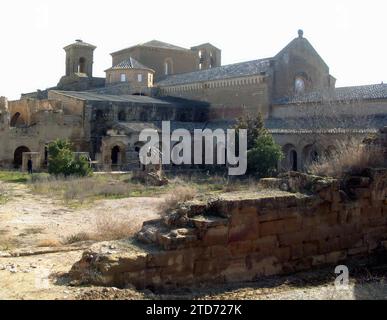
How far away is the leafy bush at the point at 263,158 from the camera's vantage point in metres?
22.5

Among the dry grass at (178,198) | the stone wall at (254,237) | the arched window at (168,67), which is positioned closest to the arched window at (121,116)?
the arched window at (168,67)

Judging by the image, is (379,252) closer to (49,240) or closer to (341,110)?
(49,240)

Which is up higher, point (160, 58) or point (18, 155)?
point (160, 58)

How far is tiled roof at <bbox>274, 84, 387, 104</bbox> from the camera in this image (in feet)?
82.7

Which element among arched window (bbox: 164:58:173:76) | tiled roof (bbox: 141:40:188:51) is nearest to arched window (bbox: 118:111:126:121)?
tiled roof (bbox: 141:40:188:51)

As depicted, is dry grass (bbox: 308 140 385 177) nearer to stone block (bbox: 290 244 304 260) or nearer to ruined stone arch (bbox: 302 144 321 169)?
stone block (bbox: 290 244 304 260)

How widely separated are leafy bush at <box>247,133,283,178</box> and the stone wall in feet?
44.1

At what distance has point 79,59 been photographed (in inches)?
1558

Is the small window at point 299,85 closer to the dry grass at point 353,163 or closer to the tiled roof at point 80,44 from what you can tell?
the tiled roof at point 80,44

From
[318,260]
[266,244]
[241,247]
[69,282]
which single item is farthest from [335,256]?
[69,282]

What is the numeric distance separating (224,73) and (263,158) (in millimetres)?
11750

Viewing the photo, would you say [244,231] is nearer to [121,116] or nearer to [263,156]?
[263,156]

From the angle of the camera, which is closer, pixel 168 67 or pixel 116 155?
pixel 116 155
